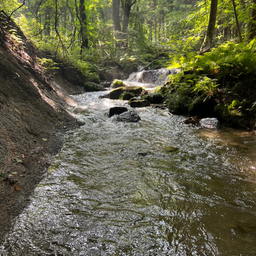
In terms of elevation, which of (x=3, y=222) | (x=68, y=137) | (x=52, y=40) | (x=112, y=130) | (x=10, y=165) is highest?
(x=52, y=40)

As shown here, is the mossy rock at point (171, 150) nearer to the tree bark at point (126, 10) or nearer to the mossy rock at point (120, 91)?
the mossy rock at point (120, 91)

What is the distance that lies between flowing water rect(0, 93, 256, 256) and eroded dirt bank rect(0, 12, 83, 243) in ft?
0.64

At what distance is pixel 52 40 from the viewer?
1198cm

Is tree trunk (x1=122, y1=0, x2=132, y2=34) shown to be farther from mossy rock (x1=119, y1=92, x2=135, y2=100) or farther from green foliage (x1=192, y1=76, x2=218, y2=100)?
green foliage (x1=192, y1=76, x2=218, y2=100)

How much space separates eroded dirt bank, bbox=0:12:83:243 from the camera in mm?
2531

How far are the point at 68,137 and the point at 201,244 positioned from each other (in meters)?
4.09

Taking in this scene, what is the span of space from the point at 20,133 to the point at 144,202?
272cm

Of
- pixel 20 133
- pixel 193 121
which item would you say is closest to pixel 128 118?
pixel 193 121

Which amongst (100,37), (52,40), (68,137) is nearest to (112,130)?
(68,137)

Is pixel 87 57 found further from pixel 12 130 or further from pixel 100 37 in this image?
pixel 12 130

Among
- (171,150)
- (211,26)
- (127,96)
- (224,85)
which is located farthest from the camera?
(127,96)

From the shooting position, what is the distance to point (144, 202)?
2656 millimetres

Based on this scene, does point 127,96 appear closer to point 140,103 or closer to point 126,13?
point 140,103

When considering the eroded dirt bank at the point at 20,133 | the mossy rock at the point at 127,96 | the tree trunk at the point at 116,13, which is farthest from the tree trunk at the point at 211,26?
the tree trunk at the point at 116,13
